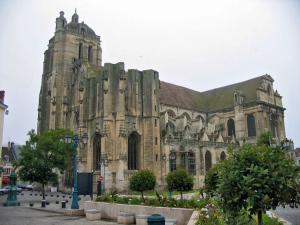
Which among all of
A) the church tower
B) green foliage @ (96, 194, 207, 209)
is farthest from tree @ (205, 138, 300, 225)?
the church tower

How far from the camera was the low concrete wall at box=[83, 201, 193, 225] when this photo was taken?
1300cm

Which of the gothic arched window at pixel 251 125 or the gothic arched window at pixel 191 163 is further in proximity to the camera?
the gothic arched window at pixel 251 125

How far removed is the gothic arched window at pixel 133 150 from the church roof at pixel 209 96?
1343 centimetres

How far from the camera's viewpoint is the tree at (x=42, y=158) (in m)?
29.5

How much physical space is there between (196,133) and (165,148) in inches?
344

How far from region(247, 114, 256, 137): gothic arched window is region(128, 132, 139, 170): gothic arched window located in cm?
2474

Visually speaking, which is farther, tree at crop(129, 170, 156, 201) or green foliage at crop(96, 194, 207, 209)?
tree at crop(129, 170, 156, 201)

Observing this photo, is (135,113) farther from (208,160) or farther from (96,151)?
(208,160)

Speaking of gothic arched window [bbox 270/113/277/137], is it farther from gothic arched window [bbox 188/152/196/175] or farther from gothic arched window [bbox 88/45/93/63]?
Result: gothic arched window [bbox 88/45/93/63]

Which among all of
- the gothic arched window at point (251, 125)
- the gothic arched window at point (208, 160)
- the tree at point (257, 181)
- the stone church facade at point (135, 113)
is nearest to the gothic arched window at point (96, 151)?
the stone church facade at point (135, 113)

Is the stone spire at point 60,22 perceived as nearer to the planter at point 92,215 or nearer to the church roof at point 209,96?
the church roof at point 209,96

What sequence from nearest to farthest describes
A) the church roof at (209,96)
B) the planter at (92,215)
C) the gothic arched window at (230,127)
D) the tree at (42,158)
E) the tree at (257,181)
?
the tree at (257,181) → the planter at (92,215) → the tree at (42,158) → the church roof at (209,96) → the gothic arched window at (230,127)

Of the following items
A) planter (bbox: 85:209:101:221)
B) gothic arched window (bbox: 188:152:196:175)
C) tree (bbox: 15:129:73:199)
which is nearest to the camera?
planter (bbox: 85:209:101:221)

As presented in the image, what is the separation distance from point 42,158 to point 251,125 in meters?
38.3
